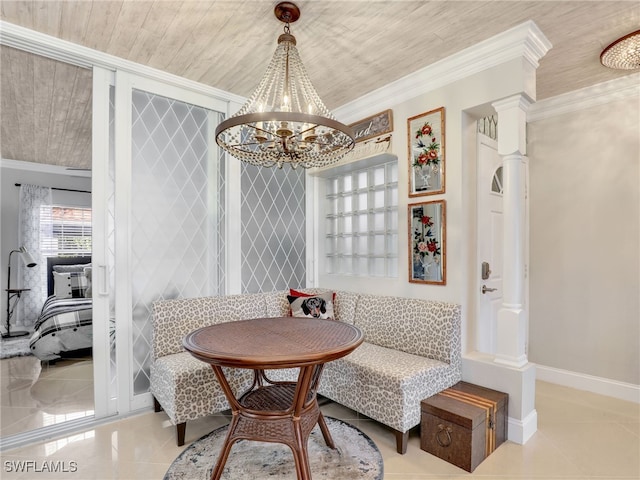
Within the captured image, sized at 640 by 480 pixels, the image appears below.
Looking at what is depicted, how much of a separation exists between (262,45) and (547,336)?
11.6 feet

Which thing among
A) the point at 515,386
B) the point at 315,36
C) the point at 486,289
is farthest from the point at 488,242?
the point at 315,36

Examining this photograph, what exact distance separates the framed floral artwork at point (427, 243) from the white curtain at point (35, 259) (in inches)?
227

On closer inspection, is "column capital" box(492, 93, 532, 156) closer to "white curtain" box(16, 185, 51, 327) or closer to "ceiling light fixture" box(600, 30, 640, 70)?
"ceiling light fixture" box(600, 30, 640, 70)

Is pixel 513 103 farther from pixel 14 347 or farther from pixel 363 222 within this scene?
pixel 14 347

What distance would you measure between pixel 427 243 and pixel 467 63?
134cm

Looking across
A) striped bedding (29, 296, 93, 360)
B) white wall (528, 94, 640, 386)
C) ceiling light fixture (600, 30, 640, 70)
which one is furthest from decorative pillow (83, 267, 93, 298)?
ceiling light fixture (600, 30, 640, 70)

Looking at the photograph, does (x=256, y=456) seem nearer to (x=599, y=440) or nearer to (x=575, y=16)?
(x=599, y=440)

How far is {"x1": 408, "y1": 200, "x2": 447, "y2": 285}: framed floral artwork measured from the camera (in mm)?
2707

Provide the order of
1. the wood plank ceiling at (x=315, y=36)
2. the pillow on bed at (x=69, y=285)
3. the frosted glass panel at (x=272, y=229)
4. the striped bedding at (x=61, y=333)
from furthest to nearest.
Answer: the pillow on bed at (x=69, y=285) < the striped bedding at (x=61, y=333) < the frosted glass panel at (x=272, y=229) < the wood plank ceiling at (x=315, y=36)

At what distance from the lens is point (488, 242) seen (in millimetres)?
2941

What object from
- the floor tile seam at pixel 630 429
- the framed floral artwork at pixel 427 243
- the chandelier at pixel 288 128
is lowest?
the floor tile seam at pixel 630 429

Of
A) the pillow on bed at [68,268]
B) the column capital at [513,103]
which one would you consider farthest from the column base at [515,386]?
the pillow on bed at [68,268]

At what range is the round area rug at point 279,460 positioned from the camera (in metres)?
1.94

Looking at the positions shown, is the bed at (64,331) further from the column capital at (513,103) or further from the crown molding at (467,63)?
the column capital at (513,103)
